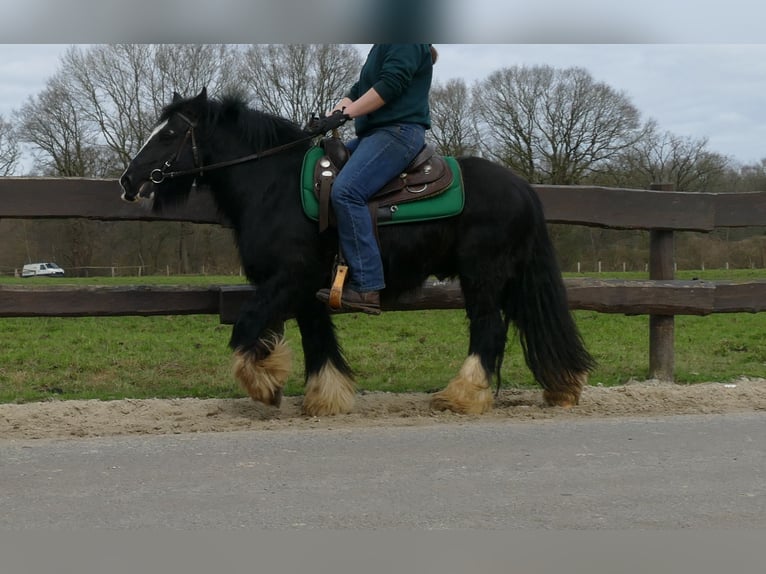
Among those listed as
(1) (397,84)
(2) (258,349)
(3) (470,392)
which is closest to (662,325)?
(3) (470,392)

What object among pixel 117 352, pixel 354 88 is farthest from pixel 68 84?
pixel 354 88

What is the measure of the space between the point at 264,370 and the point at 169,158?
163 cm

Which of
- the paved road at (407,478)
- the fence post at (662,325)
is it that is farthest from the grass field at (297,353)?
the paved road at (407,478)

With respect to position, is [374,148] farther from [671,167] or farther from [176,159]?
[671,167]

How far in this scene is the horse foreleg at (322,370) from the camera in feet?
18.8

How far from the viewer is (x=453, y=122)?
30016mm

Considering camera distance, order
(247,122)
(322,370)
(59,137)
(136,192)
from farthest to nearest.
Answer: (59,137) < (322,370) < (247,122) < (136,192)

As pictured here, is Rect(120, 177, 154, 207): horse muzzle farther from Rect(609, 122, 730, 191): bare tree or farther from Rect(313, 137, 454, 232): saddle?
Rect(609, 122, 730, 191): bare tree

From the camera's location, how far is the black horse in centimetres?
536

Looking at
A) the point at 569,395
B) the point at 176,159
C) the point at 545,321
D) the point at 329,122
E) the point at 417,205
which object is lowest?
the point at 569,395

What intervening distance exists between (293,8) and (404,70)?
4.31 m

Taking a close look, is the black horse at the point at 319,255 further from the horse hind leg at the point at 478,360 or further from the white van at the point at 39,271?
the white van at the point at 39,271

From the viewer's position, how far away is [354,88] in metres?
5.68

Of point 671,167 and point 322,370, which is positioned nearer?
point 322,370
